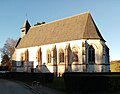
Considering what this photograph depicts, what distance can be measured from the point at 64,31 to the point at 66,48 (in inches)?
209

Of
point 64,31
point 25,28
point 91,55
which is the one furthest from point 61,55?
point 25,28

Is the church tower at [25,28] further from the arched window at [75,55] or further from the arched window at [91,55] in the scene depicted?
the arched window at [91,55]

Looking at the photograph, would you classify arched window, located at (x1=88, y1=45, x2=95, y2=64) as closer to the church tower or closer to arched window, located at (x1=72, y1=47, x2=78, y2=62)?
arched window, located at (x1=72, y1=47, x2=78, y2=62)

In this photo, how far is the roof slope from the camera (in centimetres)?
4778

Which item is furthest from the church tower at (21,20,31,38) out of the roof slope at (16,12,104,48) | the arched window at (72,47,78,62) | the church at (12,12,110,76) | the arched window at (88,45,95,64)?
the arched window at (88,45,95,64)

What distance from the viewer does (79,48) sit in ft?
154

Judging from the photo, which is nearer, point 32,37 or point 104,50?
point 104,50

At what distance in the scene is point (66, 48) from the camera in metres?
49.0

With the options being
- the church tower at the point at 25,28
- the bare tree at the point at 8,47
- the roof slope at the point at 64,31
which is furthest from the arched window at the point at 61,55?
the bare tree at the point at 8,47

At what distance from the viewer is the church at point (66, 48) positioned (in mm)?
46547

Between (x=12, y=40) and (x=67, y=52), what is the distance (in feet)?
186

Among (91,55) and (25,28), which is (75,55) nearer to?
(91,55)

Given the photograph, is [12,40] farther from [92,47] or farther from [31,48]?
[92,47]

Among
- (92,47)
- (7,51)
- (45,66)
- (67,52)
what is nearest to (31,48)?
(45,66)
